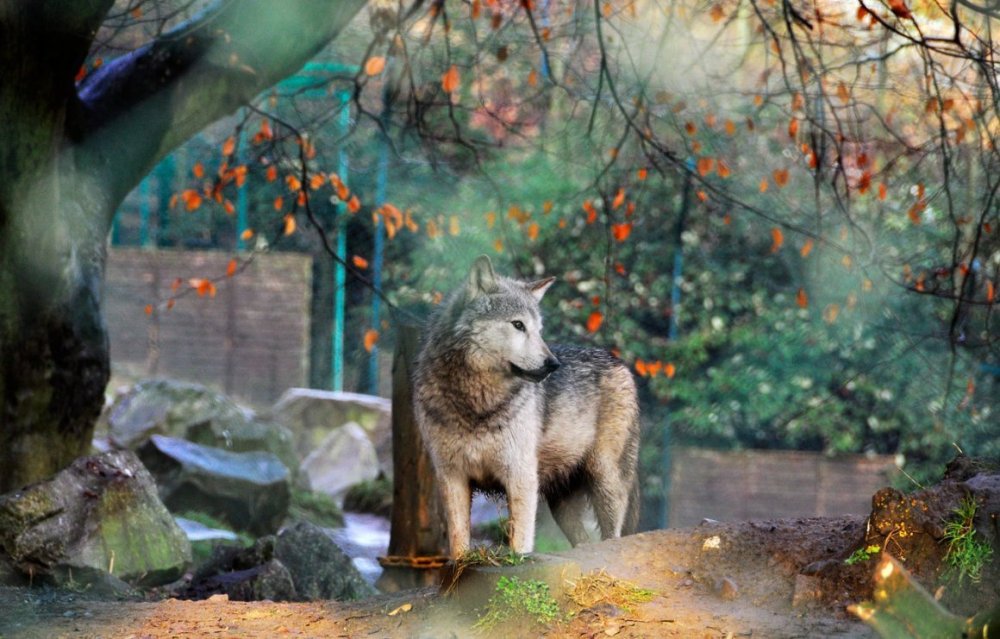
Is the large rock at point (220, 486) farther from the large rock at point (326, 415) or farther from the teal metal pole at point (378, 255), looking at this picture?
the teal metal pole at point (378, 255)

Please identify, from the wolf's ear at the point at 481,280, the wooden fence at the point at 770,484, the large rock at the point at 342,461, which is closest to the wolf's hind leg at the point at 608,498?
the wolf's ear at the point at 481,280

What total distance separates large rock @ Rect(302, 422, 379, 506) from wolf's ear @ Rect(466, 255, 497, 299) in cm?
786

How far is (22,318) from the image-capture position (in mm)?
6547

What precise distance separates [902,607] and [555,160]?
11440 millimetres

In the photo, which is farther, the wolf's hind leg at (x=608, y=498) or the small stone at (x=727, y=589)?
the wolf's hind leg at (x=608, y=498)

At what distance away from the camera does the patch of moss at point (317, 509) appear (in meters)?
10.8

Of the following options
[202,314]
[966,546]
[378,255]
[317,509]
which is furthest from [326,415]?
[966,546]

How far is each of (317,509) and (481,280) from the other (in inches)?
231

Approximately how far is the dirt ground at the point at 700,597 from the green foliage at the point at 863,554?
2 centimetres

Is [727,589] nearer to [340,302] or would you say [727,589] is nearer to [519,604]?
[519,604]

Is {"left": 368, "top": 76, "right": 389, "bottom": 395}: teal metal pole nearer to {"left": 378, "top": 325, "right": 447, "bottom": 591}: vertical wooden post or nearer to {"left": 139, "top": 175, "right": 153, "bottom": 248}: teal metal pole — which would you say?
{"left": 139, "top": 175, "right": 153, "bottom": 248}: teal metal pole

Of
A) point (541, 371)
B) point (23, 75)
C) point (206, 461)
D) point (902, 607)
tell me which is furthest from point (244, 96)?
point (902, 607)

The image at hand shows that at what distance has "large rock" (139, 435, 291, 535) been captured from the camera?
380 inches

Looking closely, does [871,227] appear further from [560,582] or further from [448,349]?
[560,582]
